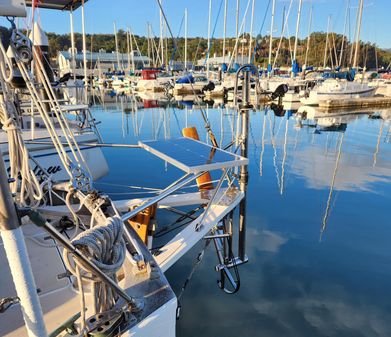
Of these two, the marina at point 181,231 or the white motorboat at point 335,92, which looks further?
the white motorboat at point 335,92

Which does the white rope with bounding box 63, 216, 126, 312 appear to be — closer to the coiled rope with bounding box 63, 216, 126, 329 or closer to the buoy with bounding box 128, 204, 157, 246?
the coiled rope with bounding box 63, 216, 126, 329

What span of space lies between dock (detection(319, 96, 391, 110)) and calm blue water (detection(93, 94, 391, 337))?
14440 mm

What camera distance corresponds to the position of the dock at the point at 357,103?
89.0 ft

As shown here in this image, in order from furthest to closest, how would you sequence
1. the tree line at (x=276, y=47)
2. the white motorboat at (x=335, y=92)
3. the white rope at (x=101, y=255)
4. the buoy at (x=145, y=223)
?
the tree line at (x=276, y=47) → the white motorboat at (x=335, y=92) → the buoy at (x=145, y=223) → the white rope at (x=101, y=255)

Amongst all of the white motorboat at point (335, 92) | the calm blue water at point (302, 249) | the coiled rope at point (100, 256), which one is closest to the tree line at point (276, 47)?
the white motorboat at point (335, 92)

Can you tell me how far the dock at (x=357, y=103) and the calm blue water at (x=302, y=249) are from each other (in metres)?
14.4

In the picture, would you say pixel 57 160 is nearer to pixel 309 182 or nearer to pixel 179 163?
pixel 179 163

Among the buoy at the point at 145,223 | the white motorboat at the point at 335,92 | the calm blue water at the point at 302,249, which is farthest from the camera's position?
the white motorboat at the point at 335,92

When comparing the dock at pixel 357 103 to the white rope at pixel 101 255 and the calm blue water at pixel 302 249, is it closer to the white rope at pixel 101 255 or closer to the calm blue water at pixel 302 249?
the calm blue water at pixel 302 249

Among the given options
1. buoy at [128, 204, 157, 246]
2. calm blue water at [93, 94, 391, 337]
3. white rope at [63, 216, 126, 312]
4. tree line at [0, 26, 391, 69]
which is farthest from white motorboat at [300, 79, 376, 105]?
tree line at [0, 26, 391, 69]

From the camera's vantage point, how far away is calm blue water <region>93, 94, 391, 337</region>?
14.0 ft

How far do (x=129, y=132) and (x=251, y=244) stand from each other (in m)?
11.6

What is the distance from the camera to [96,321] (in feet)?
6.76

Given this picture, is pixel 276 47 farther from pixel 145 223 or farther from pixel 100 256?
pixel 100 256
